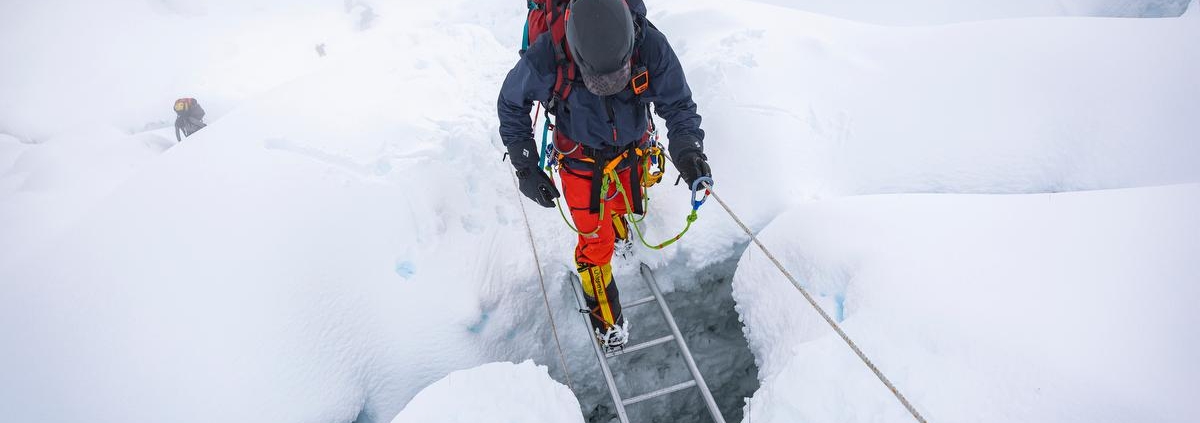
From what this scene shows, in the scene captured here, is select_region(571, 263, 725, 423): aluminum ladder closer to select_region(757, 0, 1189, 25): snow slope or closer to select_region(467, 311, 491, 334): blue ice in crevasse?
select_region(467, 311, 491, 334): blue ice in crevasse

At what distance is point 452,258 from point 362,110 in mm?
1639

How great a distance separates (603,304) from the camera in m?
3.07

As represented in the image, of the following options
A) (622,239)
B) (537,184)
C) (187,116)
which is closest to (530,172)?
(537,184)

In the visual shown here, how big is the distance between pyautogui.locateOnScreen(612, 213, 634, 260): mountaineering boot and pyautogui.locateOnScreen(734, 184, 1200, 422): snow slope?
1.12 meters

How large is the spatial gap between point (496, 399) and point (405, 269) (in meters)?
→ 1.20

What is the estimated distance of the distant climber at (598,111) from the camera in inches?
83.4

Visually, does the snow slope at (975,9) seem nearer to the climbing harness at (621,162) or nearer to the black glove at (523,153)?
the climbing harness at (621,162)

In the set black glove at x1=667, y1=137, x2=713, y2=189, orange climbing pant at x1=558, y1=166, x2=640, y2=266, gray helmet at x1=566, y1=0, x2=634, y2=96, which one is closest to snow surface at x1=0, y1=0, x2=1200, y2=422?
orange climbing pant at x1=558, y1=166, x2=640, y2=266

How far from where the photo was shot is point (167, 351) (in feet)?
7.89

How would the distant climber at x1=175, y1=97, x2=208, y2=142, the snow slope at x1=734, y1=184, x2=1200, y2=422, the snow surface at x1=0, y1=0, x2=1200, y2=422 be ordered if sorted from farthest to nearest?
the distant climber at x1=175, y1=97, x2=208, y2=142 < the snow surface at x1=0, y1=0, x2=1200, y2=422 < the snow slope at x1=734, y1=184, x2=1200, y2=422

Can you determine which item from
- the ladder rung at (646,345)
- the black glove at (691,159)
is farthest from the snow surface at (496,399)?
the black glove at (691,159)

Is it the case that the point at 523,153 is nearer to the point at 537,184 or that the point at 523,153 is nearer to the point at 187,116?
the point at 537,184

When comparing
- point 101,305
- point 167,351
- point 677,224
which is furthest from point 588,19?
point 101,305

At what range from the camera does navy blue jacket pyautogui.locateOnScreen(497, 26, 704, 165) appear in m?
2.39
